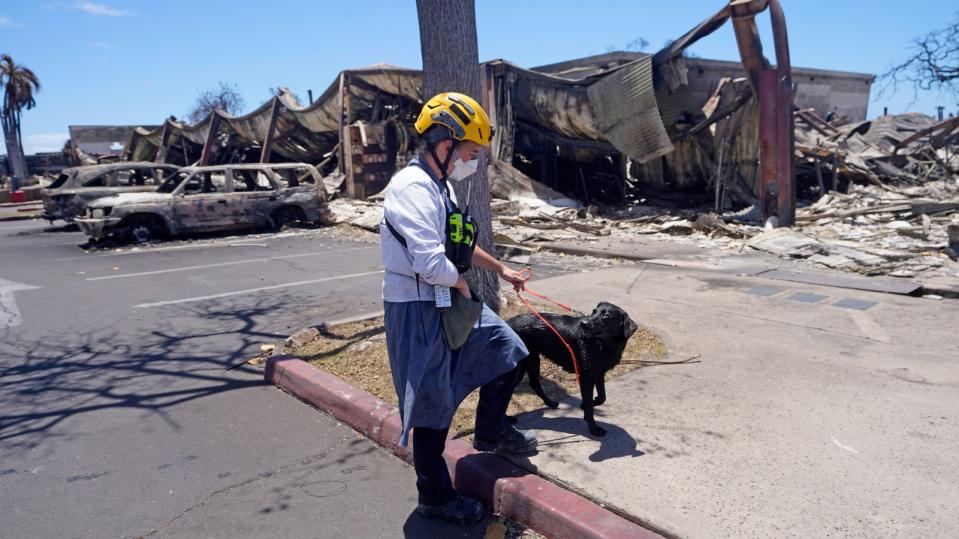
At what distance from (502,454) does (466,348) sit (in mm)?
728

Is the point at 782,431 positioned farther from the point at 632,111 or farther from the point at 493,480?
the point at 632,111

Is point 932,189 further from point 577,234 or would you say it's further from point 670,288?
point 670,288

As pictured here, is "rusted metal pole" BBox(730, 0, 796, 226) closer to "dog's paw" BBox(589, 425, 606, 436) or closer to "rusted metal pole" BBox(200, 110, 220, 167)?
"dog's paw" BBox(589, 425, 606, 436)

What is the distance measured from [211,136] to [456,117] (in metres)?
25.4

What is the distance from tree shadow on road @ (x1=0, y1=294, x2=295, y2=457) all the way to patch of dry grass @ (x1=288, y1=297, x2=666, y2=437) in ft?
1.99

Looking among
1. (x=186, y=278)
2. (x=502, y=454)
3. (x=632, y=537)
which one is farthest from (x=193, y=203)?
(x=632, y=537)

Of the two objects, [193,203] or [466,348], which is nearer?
[466,348]

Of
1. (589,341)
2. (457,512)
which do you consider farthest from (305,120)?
(457,512)

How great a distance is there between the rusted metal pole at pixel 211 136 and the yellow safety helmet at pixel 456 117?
81.8ft

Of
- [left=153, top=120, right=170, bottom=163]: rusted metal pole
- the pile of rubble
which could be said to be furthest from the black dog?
[left=153, top=120, right=170, bottom=163]: rusted metal pole

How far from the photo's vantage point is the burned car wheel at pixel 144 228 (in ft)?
43.6

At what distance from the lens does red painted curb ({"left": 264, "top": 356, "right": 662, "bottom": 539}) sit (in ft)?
9.27

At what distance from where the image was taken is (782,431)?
3615 millimetres

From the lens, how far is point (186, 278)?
950 centimetres
